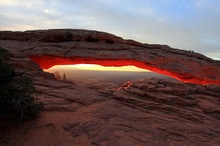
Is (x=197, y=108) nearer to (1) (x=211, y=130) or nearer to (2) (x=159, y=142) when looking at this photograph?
(1) (x=211, y=130)

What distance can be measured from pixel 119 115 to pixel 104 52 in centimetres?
978

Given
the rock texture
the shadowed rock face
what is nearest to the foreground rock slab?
the rock texture

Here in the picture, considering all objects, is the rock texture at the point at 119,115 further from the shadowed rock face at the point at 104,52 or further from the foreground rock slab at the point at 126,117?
the shadowed rock face at the point at 104,52

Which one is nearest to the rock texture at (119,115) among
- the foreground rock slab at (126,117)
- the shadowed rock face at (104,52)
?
the foreground rock slab at (126,117)

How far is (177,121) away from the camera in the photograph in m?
11.4

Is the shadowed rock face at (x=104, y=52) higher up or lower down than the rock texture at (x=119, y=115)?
higher up

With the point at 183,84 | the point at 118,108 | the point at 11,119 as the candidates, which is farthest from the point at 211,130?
the point at 11,119

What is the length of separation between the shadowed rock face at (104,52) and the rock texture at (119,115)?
727mm

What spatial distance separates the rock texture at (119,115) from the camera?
28.3 ft

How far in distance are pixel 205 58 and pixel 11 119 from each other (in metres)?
20.3

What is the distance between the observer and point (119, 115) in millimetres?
11023

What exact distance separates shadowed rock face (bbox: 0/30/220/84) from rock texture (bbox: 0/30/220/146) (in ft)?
2.39

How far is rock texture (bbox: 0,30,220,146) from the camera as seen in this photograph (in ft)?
28.3

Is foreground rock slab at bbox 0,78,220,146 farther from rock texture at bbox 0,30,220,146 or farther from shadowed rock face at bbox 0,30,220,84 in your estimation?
shadowed rock face at bbox 0,30,220,84
